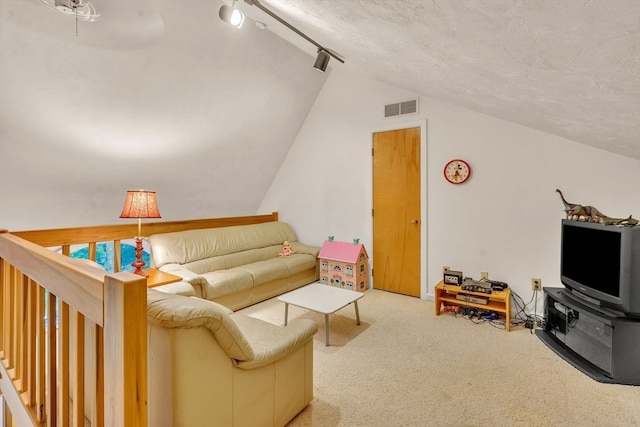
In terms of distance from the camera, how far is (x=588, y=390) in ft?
6.35

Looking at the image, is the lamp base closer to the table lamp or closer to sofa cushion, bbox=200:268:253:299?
the table lamp

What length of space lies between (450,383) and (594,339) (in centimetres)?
109

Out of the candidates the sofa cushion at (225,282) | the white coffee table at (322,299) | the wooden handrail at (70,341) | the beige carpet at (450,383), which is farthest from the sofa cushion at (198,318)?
the sofa cushion at (225,282)

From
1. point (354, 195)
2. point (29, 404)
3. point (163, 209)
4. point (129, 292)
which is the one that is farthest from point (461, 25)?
point (163, 209)

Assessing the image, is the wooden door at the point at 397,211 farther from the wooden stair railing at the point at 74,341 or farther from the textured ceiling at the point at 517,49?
the wooden stair railing at the point at 74,341

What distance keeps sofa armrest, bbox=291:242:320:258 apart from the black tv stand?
263 cm

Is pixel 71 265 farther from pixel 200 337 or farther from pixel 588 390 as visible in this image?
pixel 588 390

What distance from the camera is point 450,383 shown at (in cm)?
203

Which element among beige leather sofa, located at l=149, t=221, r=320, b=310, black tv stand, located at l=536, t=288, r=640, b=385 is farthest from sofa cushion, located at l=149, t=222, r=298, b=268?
black tv stand, located at l=536, t=288, r=640, b=385

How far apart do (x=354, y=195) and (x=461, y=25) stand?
2.96 metres

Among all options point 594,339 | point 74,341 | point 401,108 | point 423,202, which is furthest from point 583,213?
point 74,341

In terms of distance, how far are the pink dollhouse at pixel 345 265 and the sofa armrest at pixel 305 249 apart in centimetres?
13

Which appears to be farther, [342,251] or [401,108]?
[342,251]

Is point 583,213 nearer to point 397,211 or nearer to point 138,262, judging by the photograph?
point 397,211
